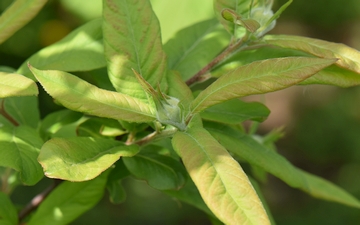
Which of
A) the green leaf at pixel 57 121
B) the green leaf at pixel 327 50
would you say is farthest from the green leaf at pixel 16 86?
the green leaf at pixel 327 50

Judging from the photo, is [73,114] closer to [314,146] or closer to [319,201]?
[319,201]

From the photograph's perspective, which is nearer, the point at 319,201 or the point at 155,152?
the point at 155,152

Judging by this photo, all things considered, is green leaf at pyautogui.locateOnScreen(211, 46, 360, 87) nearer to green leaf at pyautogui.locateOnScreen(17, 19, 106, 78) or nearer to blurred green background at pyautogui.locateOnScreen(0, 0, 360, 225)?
green leaf at pyautogui.locateOnScreen(17, 19, 106, 78)

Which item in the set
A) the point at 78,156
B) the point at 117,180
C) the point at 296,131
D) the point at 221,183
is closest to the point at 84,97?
the point at 78,156

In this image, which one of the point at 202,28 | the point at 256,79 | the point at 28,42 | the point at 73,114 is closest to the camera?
the point at 256,79

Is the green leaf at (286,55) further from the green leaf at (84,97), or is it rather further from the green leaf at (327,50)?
the green leaf at (84,97)

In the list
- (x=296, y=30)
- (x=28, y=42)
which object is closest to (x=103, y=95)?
(x=28, y=42)

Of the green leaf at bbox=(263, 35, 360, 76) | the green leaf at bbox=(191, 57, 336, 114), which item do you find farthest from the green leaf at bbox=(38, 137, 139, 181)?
the green leaf at bbox=(263, 35, 360, 76)
